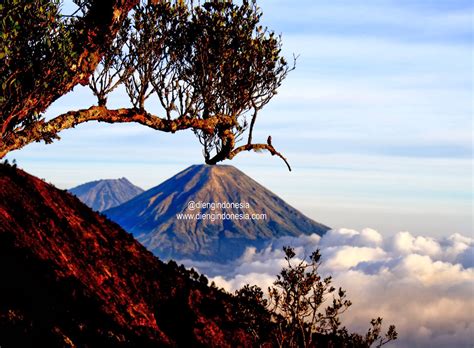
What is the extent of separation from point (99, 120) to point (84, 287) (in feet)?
24.3

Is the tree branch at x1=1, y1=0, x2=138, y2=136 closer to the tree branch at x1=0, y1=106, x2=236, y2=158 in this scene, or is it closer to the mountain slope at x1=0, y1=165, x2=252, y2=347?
the tree branch at x1=0, y1=106, x2=236, y2=158

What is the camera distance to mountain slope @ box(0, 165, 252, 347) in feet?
79.9

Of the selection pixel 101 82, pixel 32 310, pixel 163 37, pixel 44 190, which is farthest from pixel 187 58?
pixel 32 310

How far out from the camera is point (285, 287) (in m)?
23.3

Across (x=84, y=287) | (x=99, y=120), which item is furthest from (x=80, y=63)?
(x=84, y=287)

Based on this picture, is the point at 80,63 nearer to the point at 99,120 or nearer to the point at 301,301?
the point at 99,120

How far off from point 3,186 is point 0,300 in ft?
32.0

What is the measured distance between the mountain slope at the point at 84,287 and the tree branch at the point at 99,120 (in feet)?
18.4

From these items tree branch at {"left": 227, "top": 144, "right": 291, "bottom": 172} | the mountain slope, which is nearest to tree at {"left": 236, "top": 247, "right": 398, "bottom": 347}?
the mountain slope

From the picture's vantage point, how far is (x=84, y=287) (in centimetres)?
2830

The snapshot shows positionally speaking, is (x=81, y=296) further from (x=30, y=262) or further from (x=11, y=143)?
(x=11, y=143)

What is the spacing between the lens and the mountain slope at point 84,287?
79.9ft

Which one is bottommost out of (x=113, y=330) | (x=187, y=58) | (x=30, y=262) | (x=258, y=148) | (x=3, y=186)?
(x=113, y=330)

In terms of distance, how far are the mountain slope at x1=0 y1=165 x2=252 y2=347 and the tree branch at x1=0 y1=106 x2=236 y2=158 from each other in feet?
18.4
